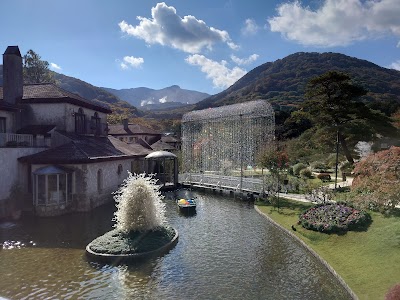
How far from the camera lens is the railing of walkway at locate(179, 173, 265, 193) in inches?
1238

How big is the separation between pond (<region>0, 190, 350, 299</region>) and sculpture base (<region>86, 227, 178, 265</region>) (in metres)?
0.50

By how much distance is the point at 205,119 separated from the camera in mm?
42938

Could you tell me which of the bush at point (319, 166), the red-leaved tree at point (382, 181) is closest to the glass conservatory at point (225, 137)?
the bush at point (319, 166)

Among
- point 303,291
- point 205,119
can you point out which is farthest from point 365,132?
point 303,291

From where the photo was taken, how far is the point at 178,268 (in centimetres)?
1447

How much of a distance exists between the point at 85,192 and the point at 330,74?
24.9m

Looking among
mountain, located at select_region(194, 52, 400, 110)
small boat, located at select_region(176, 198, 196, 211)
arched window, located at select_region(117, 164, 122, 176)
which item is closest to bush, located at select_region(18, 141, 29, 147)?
arched window, located at select_region(117, 164, 122, 176)

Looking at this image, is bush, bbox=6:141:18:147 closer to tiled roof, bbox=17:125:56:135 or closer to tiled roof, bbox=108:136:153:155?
tiled roof, bbox=17:125:56:135

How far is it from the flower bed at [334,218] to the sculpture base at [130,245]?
8070 millimetres

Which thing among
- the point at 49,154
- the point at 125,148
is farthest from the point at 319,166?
the point at 49,154

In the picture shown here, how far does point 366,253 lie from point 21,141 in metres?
25.1

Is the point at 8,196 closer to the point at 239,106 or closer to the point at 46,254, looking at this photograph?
the point at 46,254

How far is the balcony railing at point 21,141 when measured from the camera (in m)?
24.6

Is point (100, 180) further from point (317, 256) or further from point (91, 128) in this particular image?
point (317, 256)
